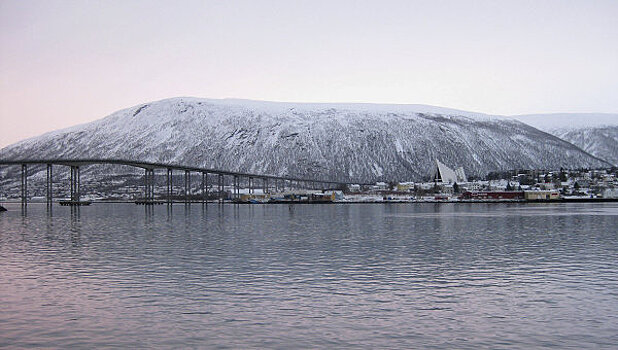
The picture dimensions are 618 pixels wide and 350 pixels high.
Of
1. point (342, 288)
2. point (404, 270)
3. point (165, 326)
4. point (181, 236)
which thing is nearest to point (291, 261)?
point (404, 270)

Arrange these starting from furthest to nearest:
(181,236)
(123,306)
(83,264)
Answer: (181,236)
(83,264)
(123,306)

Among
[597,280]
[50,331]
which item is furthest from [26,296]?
[597,280]

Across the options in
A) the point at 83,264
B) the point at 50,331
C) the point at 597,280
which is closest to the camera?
the point at 50,331

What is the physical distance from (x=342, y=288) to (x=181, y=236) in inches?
1291

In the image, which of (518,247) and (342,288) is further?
(518,247)

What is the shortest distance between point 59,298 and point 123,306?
3.22 metres

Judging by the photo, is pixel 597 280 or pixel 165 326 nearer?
pixel 165 326

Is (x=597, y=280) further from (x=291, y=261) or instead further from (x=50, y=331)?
(x=50, y=331)

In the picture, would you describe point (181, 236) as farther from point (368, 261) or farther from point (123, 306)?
point (123, 306)

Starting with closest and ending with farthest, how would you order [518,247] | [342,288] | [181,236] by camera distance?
1. [342,288]
2. [518,247]
3. [181,236]

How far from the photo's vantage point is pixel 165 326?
18.4 metres

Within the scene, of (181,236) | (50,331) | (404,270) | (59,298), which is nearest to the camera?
(50,331)

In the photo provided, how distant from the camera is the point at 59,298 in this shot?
2295 cm

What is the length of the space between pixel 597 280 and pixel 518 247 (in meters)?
15.3
